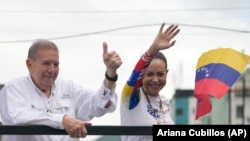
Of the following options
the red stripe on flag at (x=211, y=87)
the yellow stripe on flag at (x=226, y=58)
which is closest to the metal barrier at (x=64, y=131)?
the red stripe on flag at (x=211, y=87)

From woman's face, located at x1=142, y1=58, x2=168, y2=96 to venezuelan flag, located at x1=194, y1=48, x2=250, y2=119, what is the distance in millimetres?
305

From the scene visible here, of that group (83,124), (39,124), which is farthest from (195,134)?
(39,124)

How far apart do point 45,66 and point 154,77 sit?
890 millimetres

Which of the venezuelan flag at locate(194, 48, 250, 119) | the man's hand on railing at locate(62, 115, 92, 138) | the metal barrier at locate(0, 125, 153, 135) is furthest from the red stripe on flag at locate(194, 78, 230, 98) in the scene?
the man's hand on railing at locate(62, 115, 92, 138)

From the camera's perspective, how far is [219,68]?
18.0 ft

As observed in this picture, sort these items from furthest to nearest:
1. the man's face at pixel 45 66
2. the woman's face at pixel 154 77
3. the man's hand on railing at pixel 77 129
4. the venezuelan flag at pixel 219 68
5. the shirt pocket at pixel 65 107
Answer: the venezuelan flag at pixel 219 68 < the woman's face at pixel 154 77 < the shirt pocket at pixel 65 107 < the man's face at pixel 45 66 < the man's hand on railing at pixel 77 129

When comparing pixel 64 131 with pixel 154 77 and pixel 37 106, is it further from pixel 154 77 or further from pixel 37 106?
pixel 154 77

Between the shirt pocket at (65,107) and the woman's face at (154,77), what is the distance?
1.96 feet

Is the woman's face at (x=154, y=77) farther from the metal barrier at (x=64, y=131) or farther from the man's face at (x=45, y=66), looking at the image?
the metal barrier at (x=64, y=131)

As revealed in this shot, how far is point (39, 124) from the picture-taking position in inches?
173

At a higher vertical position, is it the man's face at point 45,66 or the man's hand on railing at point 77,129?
the man's face at point 45,66

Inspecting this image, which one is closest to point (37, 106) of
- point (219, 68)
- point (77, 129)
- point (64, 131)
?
point (64, 131)

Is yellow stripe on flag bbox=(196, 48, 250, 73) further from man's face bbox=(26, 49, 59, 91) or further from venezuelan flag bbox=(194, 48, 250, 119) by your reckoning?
man's face bbox=(26, 49, 59, 91)

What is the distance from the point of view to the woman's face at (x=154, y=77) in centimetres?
518
